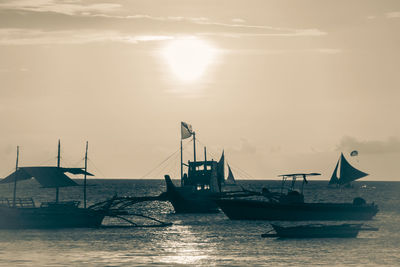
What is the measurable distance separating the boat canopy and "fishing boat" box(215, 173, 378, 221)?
23.6 metres

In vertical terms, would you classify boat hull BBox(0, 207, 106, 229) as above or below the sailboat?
below

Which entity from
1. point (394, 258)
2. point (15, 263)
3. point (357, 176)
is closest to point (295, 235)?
point (394, 258)

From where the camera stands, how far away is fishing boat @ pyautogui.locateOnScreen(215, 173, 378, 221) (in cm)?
9900

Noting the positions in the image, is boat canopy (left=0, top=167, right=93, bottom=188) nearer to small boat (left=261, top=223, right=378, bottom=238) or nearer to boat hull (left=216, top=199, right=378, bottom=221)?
boat hull (left=216, top=199, right=378, bottom=221)

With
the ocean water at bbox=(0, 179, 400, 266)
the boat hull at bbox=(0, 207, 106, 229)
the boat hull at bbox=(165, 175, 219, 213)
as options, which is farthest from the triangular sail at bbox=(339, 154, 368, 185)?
the boat hull at bbox=(0, 207, 106, 229)

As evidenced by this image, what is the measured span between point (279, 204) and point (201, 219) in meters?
17.4

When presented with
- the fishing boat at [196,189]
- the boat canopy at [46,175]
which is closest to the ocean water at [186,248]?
the boat canopy at [46,175]

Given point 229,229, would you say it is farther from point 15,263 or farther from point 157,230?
point 15,263

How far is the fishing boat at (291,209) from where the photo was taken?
99000mm

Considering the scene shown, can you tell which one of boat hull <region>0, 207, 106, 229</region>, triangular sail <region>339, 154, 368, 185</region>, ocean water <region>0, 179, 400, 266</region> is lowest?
ocean water <region>0, 179, 400, 266</region>

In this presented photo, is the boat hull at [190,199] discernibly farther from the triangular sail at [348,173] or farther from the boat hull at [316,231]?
the triangular sail at [348,173]

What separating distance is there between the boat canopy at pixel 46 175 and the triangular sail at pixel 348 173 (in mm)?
112977

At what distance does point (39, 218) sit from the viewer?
83.1 meters

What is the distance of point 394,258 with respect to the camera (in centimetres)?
6209
